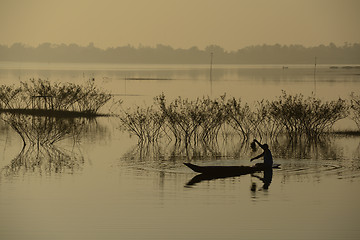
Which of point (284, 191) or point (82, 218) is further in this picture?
point (284, 191)

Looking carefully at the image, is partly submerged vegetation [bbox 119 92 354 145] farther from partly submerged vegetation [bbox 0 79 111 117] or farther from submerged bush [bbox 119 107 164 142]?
partly submerged vegetation [bbox 0 79 111 117]

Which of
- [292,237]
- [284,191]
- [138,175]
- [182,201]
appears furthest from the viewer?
[138,175]

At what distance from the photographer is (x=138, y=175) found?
32.7m

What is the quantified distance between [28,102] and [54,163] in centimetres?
2426

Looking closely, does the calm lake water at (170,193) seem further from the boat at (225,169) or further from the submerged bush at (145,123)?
the submerged bush at (145,123)

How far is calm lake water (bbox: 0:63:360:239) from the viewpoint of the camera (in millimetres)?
24328

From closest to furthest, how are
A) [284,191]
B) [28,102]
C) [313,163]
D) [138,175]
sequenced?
1. [284,191]
2. [138,175]
3. [313,163]
4. [28,102]

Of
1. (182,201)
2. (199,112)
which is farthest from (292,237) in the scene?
(199,112)

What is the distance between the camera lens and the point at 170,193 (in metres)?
28.8

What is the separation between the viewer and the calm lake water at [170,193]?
79.8 feet

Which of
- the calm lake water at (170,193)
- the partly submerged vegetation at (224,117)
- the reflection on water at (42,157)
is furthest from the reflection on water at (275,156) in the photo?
the reflection on water at (42,157)

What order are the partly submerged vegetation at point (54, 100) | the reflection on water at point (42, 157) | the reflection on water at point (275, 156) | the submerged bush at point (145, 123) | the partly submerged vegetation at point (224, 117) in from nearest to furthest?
the reflection on water at point (275, 156) → the reflection on water at point (42, 157) → the partly submerged vegetation at point (224, 117) → the submerged bush at point (145, 123) → the partly submerged vegetation at point (54, 100)

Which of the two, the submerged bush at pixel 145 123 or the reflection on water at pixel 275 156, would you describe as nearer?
the reflection on water at pixel 275 156

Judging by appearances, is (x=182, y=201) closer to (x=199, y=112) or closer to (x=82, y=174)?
(x=82, y=174)
